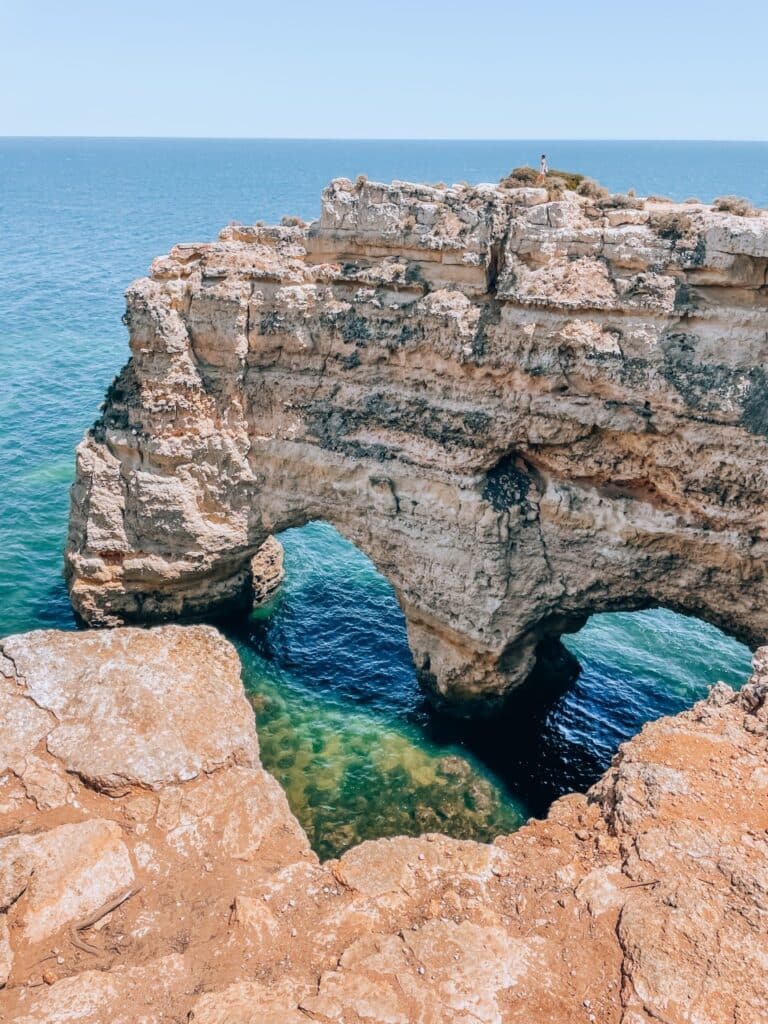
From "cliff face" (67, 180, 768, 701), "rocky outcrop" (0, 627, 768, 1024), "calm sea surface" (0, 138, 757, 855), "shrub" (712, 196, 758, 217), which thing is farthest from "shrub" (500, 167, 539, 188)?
"calm sea surface" (0, 138, 757, 855)

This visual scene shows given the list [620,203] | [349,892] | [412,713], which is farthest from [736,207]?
[349,892]

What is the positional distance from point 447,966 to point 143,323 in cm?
2033

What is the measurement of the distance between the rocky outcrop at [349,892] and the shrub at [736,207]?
11.7 metres

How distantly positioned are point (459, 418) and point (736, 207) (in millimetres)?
9179

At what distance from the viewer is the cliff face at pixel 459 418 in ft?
65.6

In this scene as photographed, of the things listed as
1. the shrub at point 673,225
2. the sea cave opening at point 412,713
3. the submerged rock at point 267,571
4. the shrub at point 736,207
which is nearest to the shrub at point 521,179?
the shrub at point 673,225

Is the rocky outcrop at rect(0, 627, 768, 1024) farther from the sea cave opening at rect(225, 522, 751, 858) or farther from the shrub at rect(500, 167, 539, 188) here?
the shrub at rect(500, 167, 539, 188)

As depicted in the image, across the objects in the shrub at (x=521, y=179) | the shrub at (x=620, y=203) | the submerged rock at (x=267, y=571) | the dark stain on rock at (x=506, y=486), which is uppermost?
the shrub at (x=521, y=179)

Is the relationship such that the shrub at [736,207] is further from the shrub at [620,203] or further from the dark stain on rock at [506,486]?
the dark stain on rock at [506,486]

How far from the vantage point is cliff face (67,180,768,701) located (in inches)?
787

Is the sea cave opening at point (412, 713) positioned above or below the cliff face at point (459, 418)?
below

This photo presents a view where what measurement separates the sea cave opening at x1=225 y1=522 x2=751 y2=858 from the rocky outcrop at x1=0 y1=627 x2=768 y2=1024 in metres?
4.62

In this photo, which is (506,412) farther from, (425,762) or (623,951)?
(623,951)

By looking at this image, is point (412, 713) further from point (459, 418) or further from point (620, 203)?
point (620, 203)
